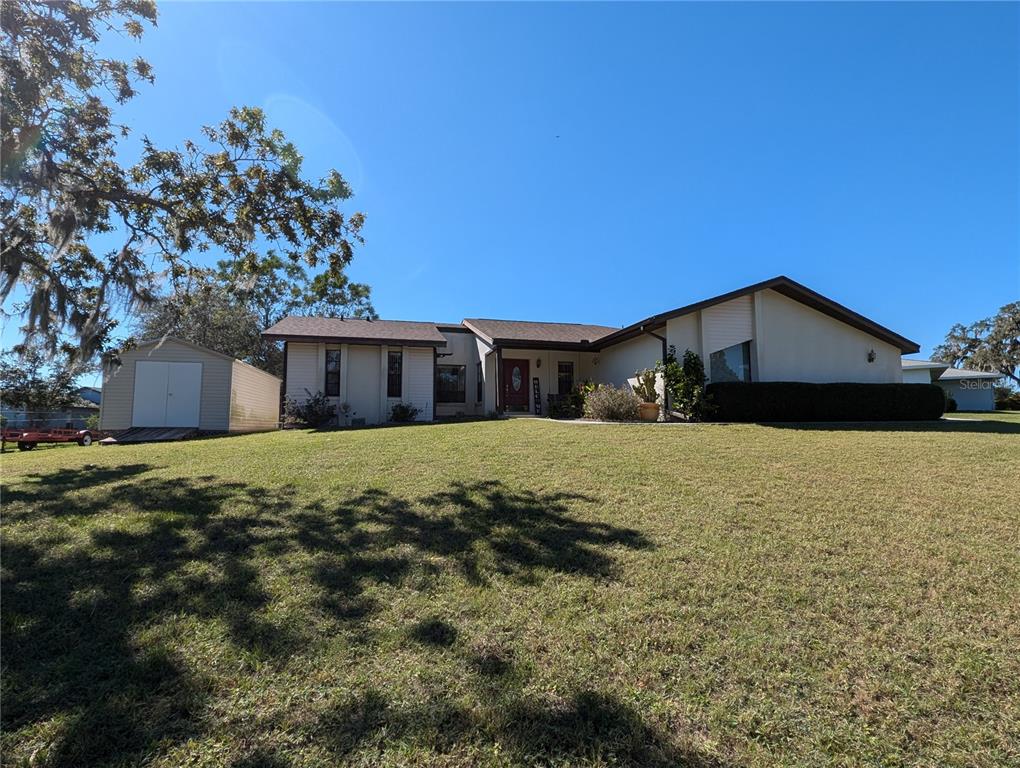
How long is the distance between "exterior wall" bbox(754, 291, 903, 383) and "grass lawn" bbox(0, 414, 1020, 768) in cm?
907

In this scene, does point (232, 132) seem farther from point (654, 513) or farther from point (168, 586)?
point (654, 513)

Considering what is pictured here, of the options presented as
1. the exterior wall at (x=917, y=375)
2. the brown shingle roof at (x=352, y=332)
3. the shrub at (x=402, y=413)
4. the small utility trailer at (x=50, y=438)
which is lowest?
the small utility trailer at (x=50, y=438)

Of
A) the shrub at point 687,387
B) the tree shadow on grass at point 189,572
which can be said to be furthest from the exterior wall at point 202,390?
the shrub at point 687,387

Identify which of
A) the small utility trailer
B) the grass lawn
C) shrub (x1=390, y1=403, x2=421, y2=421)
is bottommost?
the grass lawn

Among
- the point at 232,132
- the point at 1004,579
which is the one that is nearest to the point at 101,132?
the point at 232,132

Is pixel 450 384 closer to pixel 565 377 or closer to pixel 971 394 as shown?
pixel 565 377

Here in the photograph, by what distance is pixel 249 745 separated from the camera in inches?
76.5

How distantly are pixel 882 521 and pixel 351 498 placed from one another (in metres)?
5.35

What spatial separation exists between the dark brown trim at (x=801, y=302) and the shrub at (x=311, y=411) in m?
9.26

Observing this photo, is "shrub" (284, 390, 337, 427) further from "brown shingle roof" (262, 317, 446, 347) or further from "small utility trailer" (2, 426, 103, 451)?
"small utility trailer" (2, 426, 103, 451)

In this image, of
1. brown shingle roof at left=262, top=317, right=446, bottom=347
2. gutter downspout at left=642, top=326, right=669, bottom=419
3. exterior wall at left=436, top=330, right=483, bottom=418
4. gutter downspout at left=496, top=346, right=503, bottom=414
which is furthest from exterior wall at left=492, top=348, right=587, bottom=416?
gutter downspout at left=642, top=326, right=669, bottom=419

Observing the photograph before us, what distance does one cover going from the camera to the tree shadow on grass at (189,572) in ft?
6.96

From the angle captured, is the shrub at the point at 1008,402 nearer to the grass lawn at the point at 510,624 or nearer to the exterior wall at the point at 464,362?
the exterior wall at the point at 464,362

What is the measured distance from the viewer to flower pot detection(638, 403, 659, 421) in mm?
12641
